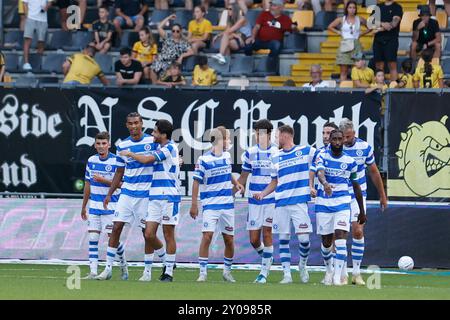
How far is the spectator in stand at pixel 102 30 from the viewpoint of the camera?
29531 mm

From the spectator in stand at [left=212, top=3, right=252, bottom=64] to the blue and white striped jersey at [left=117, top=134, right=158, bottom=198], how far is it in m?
9.69

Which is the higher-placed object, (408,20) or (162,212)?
(408,20)

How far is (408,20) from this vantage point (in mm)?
28578

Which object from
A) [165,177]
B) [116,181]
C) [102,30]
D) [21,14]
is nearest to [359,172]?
[165,177]

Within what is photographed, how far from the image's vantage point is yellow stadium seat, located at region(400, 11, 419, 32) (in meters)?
28.5

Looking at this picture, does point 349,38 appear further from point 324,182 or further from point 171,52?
point 324,182

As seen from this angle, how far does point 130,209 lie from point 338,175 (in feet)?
9.42

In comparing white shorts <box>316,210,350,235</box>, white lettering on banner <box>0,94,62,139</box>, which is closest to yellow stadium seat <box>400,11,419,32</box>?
white lettering on banner <box>0,94,62,139</box>

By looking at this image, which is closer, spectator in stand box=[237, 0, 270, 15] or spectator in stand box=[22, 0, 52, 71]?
spectator in stand box=[237, 0, 270, 15]

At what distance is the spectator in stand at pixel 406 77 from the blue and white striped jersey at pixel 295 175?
6241 mm

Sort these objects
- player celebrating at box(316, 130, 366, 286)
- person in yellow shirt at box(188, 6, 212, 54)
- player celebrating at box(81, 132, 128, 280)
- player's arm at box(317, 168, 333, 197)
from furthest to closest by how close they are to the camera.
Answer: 1. person in yellow shirt at box(188, 6, 212, 54)
2. player celebrating at box(81, 132, 128, 280)
3. player celebrating at box(316, 130, 366, 286)
4. player's arm at box(317, 168, 333, 197)

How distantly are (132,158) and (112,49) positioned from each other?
11.5m

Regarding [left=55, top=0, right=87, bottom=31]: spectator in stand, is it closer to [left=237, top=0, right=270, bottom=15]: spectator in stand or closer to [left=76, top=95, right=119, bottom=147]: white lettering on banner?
[left=237, top=0, right=270, bottom=15]: spectator in stand
